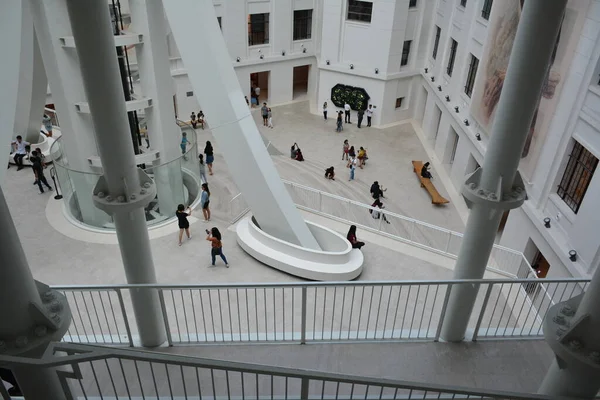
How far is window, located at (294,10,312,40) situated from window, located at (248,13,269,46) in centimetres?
182

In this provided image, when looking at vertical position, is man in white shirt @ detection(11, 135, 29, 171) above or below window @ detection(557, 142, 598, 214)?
below

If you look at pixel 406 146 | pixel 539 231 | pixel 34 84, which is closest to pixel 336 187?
pixel 406 146

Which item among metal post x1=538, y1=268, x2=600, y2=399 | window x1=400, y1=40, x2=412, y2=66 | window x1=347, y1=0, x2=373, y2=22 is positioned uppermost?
metal post x1=538, y1=268, x2=600, y2=399

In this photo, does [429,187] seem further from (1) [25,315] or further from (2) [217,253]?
(1) [25,315]

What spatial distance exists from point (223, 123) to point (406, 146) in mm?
14997

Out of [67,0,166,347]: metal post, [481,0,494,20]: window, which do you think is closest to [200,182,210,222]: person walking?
[67,0,166,347]: metal post

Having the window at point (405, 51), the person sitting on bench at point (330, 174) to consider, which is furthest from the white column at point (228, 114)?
the window at point (405, 51)

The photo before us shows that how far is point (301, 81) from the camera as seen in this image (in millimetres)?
33156

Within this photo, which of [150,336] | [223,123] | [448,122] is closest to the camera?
[150,336]

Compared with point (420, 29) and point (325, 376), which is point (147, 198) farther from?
point (420, 29)

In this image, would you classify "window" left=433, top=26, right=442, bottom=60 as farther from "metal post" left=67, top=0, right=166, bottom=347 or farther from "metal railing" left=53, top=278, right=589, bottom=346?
"metal post" left=67, top=0, right=166, bottom=347

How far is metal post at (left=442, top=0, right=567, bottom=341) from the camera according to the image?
16.1ft

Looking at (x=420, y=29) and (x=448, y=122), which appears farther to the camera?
(x=420, y=29)

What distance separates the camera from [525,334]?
23.1ft
